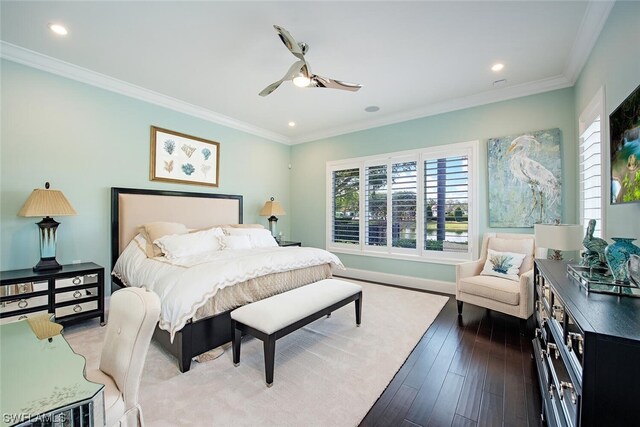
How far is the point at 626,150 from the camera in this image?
1719 mm

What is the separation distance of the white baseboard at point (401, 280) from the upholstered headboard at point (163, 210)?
8.13 ft

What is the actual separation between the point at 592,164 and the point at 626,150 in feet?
4.07

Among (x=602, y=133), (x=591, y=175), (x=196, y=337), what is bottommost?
(x=196, y=337)

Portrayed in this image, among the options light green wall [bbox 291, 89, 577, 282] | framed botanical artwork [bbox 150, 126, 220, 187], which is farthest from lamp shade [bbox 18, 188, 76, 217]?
light green wall [bbox 291, 89, 577, 282]

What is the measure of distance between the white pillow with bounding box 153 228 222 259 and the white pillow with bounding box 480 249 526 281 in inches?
141

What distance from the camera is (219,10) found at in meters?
2.25

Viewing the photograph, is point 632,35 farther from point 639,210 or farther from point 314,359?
point 314,359

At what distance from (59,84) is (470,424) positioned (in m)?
5.16

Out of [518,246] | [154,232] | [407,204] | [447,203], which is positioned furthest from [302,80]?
[518,246]

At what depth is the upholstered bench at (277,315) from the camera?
6.53ft

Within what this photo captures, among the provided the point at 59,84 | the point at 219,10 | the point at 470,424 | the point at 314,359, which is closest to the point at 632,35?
the point at 470,424

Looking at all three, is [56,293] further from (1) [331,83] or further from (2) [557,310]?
(2) [557,310]

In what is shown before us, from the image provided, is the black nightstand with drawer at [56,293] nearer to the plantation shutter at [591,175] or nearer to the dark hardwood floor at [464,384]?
the dark hardwood floor at [464,384]

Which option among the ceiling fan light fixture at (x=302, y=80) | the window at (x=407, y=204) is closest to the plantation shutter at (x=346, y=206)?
the window at (x=407, y=204)
